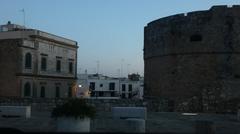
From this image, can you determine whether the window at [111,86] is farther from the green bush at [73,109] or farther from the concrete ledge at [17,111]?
the green bush at [73,109]

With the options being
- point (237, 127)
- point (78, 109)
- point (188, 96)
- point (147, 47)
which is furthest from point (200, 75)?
point (78, 109)

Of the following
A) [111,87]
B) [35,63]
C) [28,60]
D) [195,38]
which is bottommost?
[111,87]

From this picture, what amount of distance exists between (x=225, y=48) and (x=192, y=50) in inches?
62.2

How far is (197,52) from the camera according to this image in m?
23.8

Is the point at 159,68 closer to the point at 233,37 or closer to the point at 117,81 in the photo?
the point at 233,37

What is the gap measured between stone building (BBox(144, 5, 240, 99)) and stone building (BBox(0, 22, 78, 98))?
11.3m

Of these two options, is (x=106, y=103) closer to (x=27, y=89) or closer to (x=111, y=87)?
(x=27, y=89)

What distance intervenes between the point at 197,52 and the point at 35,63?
14.6 meters

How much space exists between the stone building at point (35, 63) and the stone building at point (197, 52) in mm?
11313

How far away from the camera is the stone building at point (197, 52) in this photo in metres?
22.9

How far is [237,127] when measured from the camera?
1470 cm

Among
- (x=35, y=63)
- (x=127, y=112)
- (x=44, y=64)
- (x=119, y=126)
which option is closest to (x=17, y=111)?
(x=127, y=112)

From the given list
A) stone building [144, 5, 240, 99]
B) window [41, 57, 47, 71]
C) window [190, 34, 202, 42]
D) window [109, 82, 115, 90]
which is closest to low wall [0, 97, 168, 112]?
stone building [144, 5, 240, 99]

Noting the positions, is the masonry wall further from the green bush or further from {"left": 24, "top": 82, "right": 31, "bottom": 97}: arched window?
the green bush
